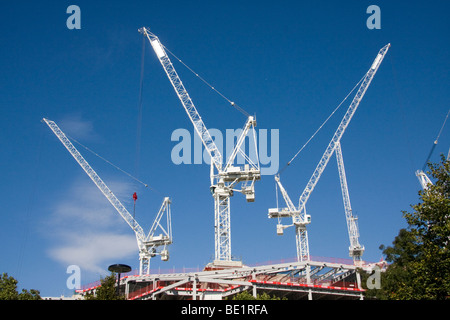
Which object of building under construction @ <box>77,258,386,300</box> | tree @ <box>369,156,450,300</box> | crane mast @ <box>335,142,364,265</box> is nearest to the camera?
tree @ <box>369,156,450,300</box>

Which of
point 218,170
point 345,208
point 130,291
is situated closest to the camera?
point 130,291

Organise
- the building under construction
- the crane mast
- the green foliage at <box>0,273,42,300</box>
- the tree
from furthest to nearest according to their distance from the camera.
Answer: the crane mast < the building under construction < the green foliage at <box>0,273,42,300</box> < the tree

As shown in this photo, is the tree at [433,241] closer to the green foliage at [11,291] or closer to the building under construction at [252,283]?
the building under construction at [252,283]

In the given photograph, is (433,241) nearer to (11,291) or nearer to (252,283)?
(252,283)

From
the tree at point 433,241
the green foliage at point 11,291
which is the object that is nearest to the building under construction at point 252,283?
the green foliage at point 11,291

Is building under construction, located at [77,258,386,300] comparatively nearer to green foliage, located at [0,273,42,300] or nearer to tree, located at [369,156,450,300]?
green foliage, located at [0,273,42,300]

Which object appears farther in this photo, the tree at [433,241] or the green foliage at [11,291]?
the green foliage at [11,291]

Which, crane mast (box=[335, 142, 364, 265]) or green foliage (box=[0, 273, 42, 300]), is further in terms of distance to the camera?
crane mast (box=[335, 142, 364, 265])

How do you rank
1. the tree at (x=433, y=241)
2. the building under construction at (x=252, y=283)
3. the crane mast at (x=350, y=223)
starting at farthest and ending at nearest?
the crane mast at (x=350, y=223) → the building under construction at (x=252, y=283) → the tree at (x=433, y=241)

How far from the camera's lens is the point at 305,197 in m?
153

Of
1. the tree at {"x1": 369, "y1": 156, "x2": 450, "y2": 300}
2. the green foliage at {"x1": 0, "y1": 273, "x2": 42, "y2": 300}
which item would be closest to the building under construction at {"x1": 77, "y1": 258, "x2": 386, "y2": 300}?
the green foliage at {"x1": 0, "y1": 273, "x2": 42, "y2": 300}
